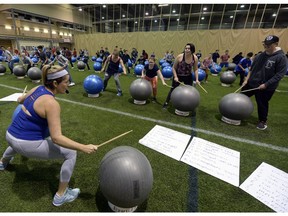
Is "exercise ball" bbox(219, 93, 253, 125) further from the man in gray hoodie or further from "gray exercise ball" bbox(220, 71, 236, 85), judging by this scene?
"gray exercise ball" bbox(220, 71, 236, 85)

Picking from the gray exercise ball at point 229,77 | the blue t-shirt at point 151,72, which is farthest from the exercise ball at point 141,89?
the gray exercise ball at point 229,77

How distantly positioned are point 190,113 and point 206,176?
317cm

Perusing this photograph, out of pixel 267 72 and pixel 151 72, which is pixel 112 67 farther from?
pixel 267 72

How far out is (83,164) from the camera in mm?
3230

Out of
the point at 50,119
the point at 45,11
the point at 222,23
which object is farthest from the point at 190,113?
the point at 45,11

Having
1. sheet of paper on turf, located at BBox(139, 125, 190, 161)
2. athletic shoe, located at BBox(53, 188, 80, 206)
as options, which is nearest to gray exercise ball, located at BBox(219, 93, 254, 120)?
sheet of paper on turf, located at BBox(139, 125, 190, 161)

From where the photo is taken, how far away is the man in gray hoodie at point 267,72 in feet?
13.9

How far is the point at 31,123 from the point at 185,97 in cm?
417

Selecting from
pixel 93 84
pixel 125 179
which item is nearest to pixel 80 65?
pixel 93 84

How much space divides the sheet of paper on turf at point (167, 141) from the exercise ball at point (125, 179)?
1.54 metres

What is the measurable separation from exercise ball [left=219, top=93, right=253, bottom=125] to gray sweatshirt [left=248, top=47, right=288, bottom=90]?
0.50 m

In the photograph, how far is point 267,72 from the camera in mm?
4500

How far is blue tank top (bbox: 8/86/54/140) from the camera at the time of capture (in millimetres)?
2072

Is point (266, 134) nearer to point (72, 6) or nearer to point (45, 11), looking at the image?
point (45, 11)
